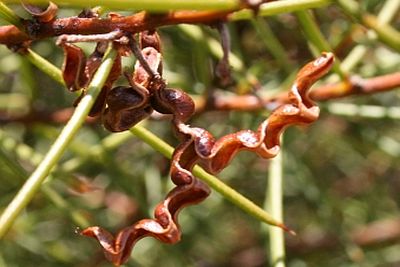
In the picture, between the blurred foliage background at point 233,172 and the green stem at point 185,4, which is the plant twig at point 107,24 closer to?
the green stem at point 185,4

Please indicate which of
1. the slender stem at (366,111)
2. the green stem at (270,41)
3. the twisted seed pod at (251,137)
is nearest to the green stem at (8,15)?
the twisted seed pod at (251,137)

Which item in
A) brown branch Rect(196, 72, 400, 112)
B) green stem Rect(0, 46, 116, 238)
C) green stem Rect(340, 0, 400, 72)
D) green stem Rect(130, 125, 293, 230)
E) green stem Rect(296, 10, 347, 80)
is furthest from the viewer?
green stem Rect(340, 0, 400, 72)

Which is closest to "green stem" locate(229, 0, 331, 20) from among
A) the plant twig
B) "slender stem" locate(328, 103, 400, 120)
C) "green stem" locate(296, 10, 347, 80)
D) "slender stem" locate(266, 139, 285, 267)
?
the plant twig

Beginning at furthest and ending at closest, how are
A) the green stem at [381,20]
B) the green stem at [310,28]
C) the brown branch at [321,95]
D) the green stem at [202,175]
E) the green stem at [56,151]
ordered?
1. the green stem at [381,20]
2. the brown branch at [321,95]
3. the green stem at [310,28]
4. the green stem at [202,175]
5. the green stem at [56,151]

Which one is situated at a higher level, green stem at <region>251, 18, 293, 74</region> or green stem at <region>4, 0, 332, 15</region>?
green stem at <region>4, 0, 332, 15</region>

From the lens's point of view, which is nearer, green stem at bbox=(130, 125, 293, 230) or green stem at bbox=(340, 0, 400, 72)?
green stem at bbox=(130, 125, 293, 230)

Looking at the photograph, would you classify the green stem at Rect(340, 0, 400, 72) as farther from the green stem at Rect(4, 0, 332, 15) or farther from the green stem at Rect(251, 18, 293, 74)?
the green stem at Rect(4, 0, 332, 15)

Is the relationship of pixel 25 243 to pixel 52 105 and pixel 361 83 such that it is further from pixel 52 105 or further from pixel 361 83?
pixel 361 83
